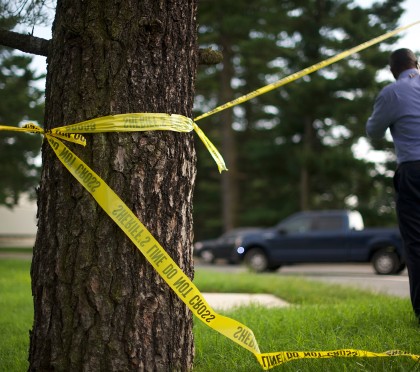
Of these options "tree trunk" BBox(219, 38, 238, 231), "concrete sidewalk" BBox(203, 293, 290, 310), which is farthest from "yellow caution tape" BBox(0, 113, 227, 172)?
"tree trunk" BBox(219, 38, 238, 231)

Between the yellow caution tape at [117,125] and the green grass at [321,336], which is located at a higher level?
the yellow caution tape at [117,125]

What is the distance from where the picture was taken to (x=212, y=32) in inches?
1065

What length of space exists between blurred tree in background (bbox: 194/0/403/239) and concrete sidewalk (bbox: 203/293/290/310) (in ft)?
56.4

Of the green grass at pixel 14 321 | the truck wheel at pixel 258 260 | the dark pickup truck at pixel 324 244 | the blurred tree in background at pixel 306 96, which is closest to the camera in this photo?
the green grass at pixel 14 321

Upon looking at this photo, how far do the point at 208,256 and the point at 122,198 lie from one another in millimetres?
17802

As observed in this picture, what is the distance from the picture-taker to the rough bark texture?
310cm

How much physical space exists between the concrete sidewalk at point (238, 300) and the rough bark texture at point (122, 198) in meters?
3.63

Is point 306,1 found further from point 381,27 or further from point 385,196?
point 385,196

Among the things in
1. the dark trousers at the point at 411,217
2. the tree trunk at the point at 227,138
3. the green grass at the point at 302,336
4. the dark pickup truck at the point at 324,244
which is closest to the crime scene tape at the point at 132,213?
the green grass at the point at 302,336

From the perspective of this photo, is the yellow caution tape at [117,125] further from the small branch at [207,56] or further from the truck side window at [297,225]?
the truck side window at [297,225]

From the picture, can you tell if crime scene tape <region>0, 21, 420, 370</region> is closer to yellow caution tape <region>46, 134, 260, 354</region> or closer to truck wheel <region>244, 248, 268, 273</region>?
yellow caution tape <region>46, 134, 260, 354</region>

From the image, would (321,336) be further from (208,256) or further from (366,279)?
(208,256)

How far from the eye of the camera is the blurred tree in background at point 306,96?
979 inches

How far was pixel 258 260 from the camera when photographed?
17391 millimetres
